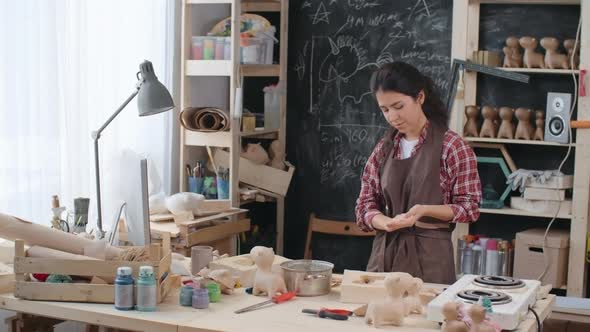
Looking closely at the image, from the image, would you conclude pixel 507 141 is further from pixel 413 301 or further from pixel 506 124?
pixel 413 301

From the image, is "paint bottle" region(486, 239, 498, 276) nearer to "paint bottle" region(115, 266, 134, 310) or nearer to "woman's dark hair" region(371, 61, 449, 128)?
"woman's dark hair" region(371, 61, 449, 128)

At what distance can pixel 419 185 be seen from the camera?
3459 millimetres

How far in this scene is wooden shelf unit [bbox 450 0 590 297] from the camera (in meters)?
4.78

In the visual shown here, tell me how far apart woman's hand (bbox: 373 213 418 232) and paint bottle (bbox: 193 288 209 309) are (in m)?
0.94

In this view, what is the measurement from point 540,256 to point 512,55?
1128mm

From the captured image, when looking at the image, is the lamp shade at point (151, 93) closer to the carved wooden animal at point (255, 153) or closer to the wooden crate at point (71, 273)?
the wooden crate at point (71, 273)

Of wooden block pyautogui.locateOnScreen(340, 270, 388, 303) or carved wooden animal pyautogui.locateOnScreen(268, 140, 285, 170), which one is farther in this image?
carved wooden animal pyautogui.locateOnScreen(268, 140, 285, 170)

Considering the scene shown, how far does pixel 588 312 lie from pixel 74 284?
254cm

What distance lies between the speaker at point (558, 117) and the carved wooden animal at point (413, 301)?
2444 mm

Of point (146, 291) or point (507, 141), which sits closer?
point (146, 291)

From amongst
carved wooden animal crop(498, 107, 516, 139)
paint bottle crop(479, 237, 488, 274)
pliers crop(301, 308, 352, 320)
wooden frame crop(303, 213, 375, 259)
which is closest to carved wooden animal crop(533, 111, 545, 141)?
carved wooden animal crop(498, 107, 516, 139)

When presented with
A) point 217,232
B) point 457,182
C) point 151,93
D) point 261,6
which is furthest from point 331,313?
point 261,6

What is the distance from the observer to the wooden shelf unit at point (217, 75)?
486 cm

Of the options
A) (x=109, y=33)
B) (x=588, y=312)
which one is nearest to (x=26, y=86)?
(x=109, y=33)
